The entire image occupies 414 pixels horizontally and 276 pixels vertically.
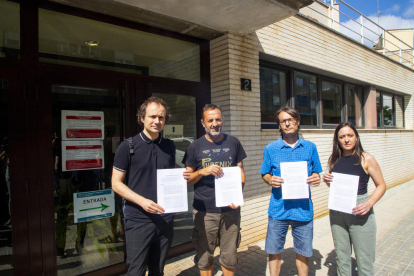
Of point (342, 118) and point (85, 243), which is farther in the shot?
point (342, 118)

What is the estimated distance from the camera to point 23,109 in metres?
2.78

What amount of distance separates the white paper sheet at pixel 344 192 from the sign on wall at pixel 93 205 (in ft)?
8.67

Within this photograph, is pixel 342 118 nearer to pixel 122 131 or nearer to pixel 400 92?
pixel 400 92

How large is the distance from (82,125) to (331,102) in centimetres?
Result: 623

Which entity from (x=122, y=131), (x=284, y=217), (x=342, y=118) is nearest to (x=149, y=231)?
(x=284, y=217)

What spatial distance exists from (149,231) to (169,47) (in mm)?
3021

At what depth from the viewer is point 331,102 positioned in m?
7.09

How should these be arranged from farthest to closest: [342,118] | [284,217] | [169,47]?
[342,118] < [169,47] < [284,217]

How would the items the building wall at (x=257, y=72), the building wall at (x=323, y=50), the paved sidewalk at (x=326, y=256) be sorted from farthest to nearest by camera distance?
the building wall at (x=323, y=50)
the building wall at (x=257, y=72)
the paved sidewalk at (x=326, y=256)

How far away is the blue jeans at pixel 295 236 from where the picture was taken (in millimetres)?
2720

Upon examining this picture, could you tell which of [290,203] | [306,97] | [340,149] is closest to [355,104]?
[306,97]

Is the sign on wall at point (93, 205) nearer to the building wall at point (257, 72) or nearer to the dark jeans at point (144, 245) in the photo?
the dark jeans at point (144, 245)

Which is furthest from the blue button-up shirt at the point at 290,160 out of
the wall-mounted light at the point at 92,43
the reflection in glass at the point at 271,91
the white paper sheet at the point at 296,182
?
the wall-mounted light at the point at 92,43

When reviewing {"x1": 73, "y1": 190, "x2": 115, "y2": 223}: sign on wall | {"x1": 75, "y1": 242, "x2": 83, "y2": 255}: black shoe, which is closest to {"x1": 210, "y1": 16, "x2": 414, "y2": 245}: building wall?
{"x1": 73, "y1": 190, "x2": 115, "y2": 223}: sign on wall
